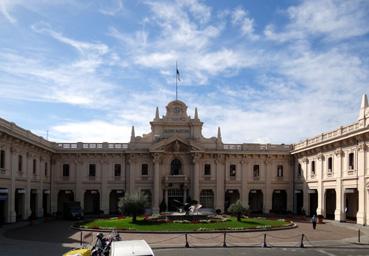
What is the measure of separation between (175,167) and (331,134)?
76.4ft

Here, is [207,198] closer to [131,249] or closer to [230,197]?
[230,197]

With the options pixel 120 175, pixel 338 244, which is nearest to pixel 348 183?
pixel 338 244

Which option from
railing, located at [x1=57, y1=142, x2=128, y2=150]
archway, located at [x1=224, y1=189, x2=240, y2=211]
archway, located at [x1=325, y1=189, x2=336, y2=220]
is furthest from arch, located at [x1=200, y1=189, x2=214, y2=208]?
archway, located at [x1=325, y1=189, x2=336, y2=220]

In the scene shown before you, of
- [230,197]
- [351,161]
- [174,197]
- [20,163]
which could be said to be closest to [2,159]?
[20,163]

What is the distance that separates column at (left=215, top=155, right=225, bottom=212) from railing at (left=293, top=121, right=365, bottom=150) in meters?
10.6

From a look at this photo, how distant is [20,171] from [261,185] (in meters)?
33.8

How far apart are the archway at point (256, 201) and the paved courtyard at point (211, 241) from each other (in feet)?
93.5

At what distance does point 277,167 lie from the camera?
6919 centimetres

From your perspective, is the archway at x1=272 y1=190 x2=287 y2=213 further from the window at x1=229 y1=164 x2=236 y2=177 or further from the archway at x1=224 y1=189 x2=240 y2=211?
the window at x1=229 y1=164 x2=236 y2=177

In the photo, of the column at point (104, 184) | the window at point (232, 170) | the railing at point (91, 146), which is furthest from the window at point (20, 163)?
the window at point (232, 170)

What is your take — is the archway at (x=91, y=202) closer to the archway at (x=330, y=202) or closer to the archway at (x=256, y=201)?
the archway at (x=256, y=201)

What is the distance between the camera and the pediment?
66.3 metres

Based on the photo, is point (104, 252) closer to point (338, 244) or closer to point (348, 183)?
point (338, 244)

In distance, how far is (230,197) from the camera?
7081cm
